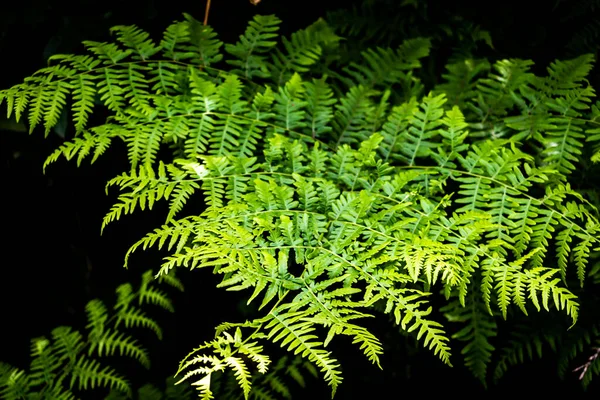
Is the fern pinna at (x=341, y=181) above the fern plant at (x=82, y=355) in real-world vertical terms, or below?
above

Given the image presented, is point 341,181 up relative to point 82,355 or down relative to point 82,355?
up

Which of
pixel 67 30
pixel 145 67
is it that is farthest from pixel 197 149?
pixel 67 30

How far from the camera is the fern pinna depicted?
1.47 meters

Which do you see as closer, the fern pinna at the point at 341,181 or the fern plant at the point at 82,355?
the fern pinna at the point at 341,181

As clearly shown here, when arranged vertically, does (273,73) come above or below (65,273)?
above

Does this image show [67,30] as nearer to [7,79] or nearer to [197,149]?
[7,79]

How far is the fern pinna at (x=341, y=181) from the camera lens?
147 cm

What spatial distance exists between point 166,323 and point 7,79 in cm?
140

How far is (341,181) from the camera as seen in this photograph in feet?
6.34

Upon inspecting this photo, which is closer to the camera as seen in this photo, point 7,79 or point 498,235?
point 498,235

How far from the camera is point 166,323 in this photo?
2811mm

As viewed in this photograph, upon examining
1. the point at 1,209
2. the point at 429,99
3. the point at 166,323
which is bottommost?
the point at 166,323

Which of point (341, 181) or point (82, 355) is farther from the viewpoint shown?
point (82, 355)

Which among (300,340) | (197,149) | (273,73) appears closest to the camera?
(300,340)
